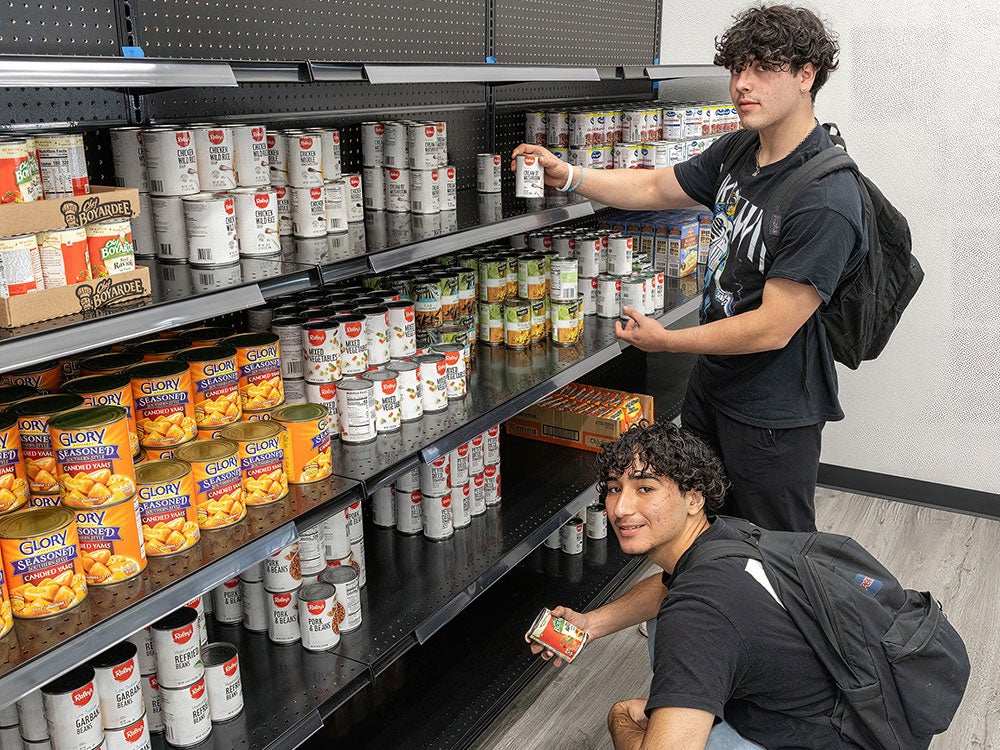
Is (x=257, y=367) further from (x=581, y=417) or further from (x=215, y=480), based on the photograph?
(x=581, y=417)

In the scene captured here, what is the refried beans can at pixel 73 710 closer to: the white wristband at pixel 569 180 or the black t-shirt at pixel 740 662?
the black t-shirt at pixel 740 662

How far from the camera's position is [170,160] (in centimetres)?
196

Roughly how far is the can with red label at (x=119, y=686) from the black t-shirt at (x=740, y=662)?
0.98 metres

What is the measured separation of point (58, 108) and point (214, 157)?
0.39m

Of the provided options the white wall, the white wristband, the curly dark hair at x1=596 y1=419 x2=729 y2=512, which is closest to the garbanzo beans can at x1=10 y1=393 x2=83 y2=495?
the curly dark hair at x1=596 y1=419 x2=729 y2=512

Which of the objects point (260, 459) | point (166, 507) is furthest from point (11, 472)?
point (260, 459)

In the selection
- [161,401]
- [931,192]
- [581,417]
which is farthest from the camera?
[931,192]

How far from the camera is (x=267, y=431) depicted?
81.6 inches

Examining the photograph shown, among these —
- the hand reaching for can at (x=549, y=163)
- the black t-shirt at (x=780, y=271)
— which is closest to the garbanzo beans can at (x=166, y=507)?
the black t-shirt at (x=780, y=271)

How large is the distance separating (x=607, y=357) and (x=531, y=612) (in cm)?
91

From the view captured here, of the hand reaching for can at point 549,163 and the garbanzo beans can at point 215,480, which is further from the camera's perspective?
the hand reaching for can at point 549,163

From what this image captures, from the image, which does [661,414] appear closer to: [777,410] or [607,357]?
[607,357]

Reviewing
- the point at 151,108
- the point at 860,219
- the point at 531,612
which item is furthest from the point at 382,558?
the point at 860,219

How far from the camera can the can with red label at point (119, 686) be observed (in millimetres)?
1819
